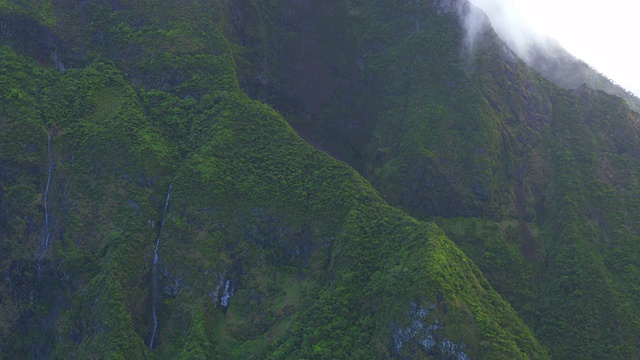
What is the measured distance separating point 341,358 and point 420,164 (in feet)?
83.0

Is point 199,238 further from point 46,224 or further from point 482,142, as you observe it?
point 482,142

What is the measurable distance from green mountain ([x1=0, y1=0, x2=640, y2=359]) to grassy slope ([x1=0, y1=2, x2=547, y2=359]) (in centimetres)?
20

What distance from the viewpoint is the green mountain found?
235ft

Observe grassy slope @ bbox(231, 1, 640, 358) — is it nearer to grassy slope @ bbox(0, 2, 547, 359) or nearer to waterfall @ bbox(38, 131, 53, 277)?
grassy slope @ bbox(0, 2, 547, 359)

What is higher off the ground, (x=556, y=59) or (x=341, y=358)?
(x=556, y=59)

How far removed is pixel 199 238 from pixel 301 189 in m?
10.7

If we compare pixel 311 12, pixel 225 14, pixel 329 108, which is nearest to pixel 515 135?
pixel 329 108

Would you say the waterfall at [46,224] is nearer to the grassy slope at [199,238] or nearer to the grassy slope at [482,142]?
the grassy slope at [199,238]

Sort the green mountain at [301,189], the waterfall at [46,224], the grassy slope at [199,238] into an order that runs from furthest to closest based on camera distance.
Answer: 1. the waterfall at [46,224]
2. the green mountain at [301,189]
3. the grassy slope at [199,238]

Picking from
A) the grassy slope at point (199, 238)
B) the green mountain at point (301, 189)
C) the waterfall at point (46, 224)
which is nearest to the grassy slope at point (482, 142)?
the green mountain at point (301, 189)

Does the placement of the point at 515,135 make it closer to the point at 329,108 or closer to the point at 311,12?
the point at 329,108

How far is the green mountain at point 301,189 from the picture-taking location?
235 ft

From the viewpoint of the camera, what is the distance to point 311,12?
97.8 m

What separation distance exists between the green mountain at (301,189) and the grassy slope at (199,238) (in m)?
0.20
